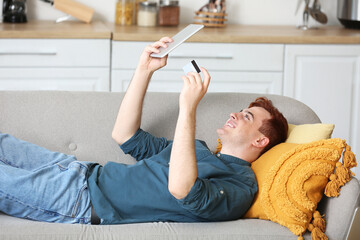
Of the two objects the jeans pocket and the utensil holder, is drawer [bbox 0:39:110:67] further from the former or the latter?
the jeans pocket

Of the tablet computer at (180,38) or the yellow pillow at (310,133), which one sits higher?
the tablet computer at (180,38)

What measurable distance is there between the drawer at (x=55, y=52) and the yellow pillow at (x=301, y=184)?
1.52 m

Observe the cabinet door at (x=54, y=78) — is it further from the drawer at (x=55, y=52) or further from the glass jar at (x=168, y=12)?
the glass jar at (x=168, y=12)

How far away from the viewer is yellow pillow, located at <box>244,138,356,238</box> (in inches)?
76.4

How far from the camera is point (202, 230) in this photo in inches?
75.1

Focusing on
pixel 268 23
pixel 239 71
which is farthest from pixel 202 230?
pixel 268 23

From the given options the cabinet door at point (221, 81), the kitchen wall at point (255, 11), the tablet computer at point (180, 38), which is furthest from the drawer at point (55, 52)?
the tablet computer at point (180, 38)

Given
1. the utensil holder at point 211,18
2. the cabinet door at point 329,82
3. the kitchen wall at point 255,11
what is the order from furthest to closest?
the kitchen wall at point 255,11 < the utensil holder at point 211,18 < the cabinet door at point 329,82

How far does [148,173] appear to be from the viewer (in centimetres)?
208

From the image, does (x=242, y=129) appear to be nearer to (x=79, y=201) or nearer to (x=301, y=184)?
(x=301, y=184)

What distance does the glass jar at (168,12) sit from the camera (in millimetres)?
3670

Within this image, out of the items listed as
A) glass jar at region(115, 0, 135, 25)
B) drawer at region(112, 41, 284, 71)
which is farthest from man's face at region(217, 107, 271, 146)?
glass jar at region(115, 0, 135, 25)

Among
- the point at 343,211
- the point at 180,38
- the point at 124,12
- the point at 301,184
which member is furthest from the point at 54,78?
the point at 343,211

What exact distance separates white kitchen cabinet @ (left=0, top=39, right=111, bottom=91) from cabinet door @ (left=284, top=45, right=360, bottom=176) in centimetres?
104
